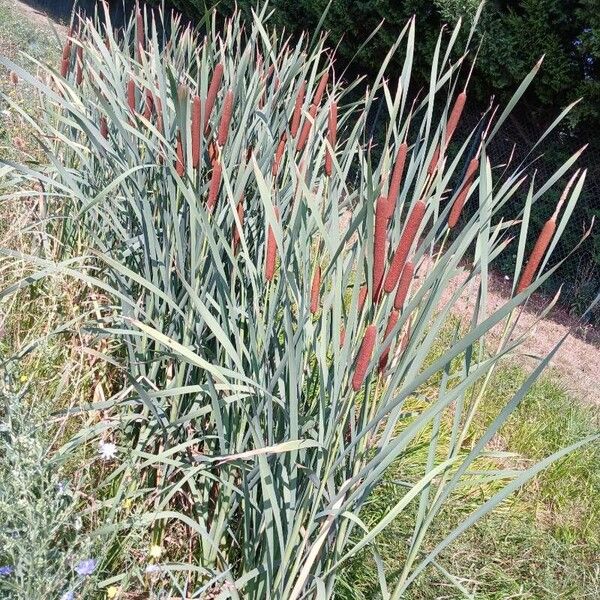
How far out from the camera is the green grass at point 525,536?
193 cm

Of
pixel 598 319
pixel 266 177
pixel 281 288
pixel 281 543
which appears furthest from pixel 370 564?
pixel 598 319

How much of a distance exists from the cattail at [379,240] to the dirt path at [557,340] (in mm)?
3007

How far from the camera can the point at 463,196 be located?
1.30 metres

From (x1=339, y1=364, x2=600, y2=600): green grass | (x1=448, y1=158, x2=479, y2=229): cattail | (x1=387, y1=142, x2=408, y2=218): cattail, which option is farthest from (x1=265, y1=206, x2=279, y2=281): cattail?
(x1=339, y1=364, x2=600, y2=600): green grass

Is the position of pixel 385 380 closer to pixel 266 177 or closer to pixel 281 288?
pixel 281 288

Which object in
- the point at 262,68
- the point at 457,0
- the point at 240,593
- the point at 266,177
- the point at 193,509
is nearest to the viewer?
the point at 240,593

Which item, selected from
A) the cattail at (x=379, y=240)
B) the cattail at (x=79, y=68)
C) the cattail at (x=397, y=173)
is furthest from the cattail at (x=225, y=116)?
the cattail at (x=79, y=68)

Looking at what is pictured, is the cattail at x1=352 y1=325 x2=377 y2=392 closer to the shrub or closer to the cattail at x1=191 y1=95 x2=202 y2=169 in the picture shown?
the shrub

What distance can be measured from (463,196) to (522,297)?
40 centimetres

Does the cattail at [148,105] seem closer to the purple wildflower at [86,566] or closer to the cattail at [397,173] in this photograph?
the cattail at [397,173]

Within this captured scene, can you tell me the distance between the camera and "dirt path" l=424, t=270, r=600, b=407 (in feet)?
14.7

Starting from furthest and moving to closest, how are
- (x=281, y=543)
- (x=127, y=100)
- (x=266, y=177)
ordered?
(x=127, y=100)
(x=266, y=177)
(x=281, y=543)

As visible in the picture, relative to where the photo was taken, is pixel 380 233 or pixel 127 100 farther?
pixel 127 100

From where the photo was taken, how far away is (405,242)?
0.97 metres
